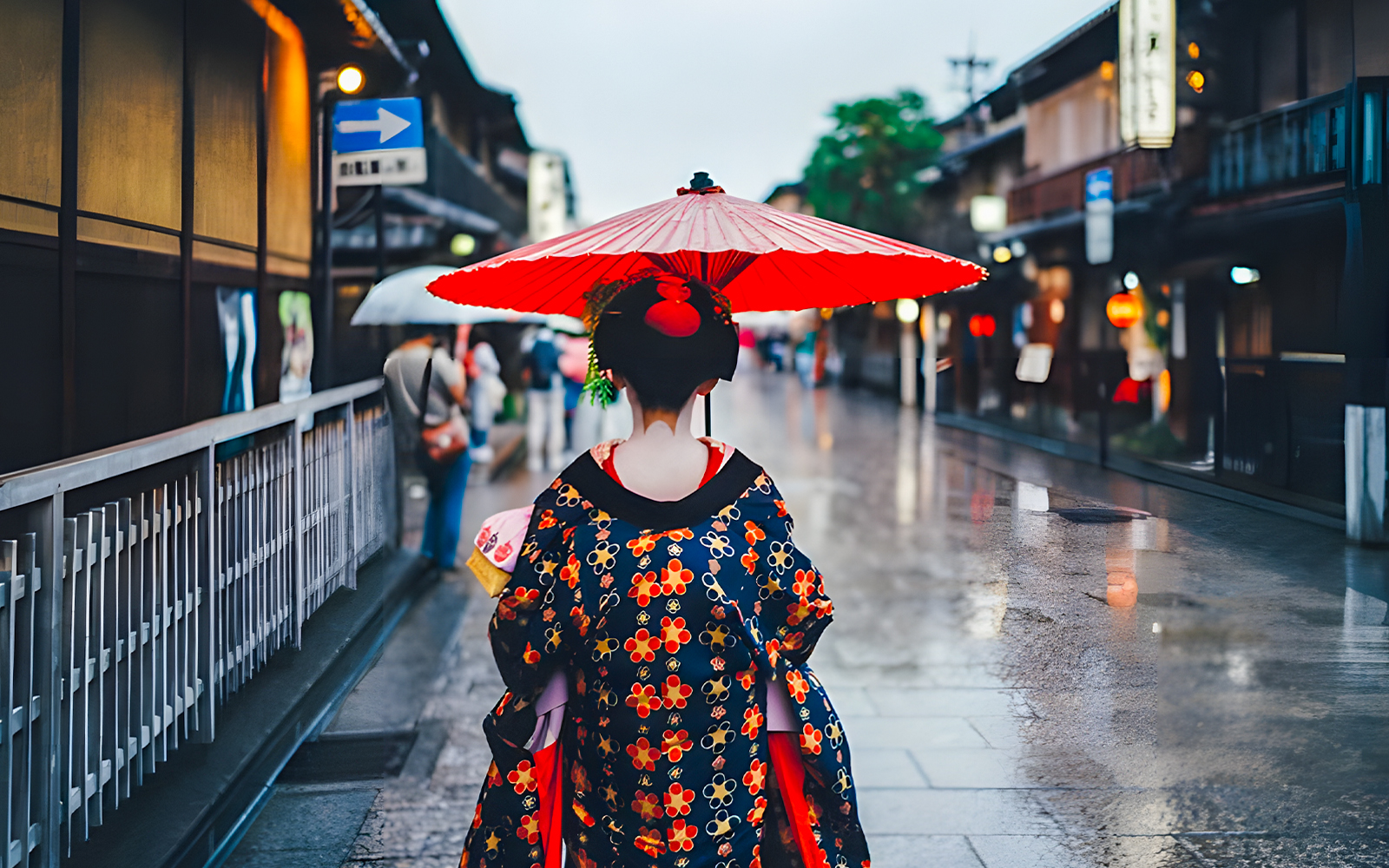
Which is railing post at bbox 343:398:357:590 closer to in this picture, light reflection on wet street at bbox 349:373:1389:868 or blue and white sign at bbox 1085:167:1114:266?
light reflection on wet street at bbox 349:373:1389:868

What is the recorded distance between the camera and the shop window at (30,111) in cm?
407

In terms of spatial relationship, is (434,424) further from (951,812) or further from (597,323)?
(597,323)

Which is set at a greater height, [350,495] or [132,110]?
[132,110]

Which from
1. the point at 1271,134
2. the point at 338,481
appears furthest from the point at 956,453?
the point at 338,481

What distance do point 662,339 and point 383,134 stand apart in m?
4.42

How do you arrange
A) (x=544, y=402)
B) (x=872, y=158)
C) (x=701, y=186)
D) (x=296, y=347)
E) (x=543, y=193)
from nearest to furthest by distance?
(x=701, y=186), (x=296, y=347), (x=544, y=402), (x=543, y=193), (x=872, y=158)

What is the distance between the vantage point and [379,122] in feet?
20.7

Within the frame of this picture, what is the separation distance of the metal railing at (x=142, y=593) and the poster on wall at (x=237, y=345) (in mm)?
539

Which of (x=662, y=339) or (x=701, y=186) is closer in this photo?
(x=662, y=339)

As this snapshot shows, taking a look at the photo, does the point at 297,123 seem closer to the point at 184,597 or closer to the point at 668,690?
the point at 184,597

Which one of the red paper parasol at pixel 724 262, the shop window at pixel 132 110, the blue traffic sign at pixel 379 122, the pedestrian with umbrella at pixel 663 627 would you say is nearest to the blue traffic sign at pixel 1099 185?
the blue traffic sign at pixel 379 122

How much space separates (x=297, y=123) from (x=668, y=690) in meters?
5.13

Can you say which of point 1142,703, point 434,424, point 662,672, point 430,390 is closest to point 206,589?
point 662,672

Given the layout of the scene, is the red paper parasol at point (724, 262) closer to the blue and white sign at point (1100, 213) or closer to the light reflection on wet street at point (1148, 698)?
the light reflection on wet street at point (1148, 698)
